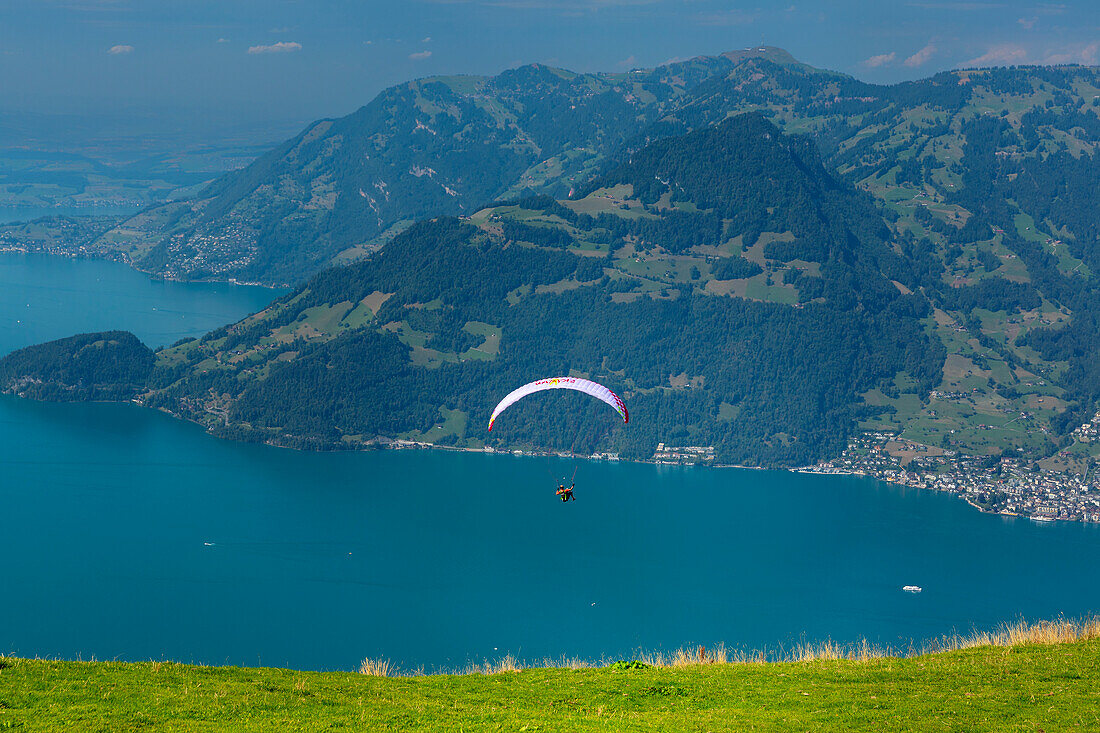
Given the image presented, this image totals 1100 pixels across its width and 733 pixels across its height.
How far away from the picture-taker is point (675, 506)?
625 feet

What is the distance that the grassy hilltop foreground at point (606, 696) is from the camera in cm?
2867

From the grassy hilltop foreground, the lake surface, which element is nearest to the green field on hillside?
Answer: the grassy hilltop foreground

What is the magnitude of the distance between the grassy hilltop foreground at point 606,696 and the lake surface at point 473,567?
270ft

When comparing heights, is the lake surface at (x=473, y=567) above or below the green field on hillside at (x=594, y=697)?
below

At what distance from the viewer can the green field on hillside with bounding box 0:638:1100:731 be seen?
94.0ft

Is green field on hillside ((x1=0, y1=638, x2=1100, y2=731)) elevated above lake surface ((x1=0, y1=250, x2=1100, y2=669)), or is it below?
above

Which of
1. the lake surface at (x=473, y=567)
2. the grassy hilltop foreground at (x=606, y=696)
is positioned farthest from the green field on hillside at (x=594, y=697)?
the lake surface at (x=473, y=567)

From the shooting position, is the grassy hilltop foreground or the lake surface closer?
the grassy hilltop foreground

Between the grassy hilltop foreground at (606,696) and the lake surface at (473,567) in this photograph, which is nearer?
the grassy hilltop foreground at (606,696)

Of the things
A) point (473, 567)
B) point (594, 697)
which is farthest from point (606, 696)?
point (473, 567)

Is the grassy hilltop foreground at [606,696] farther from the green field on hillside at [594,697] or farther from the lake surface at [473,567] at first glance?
the lake surface at [473,567]

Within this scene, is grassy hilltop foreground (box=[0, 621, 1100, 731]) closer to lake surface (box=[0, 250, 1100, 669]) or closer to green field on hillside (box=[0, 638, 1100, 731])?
green field on hillside (box=[0, 638, 1100, 731])

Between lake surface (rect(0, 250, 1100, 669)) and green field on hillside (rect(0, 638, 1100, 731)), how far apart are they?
82.1 m

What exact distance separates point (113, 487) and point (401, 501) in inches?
2093
